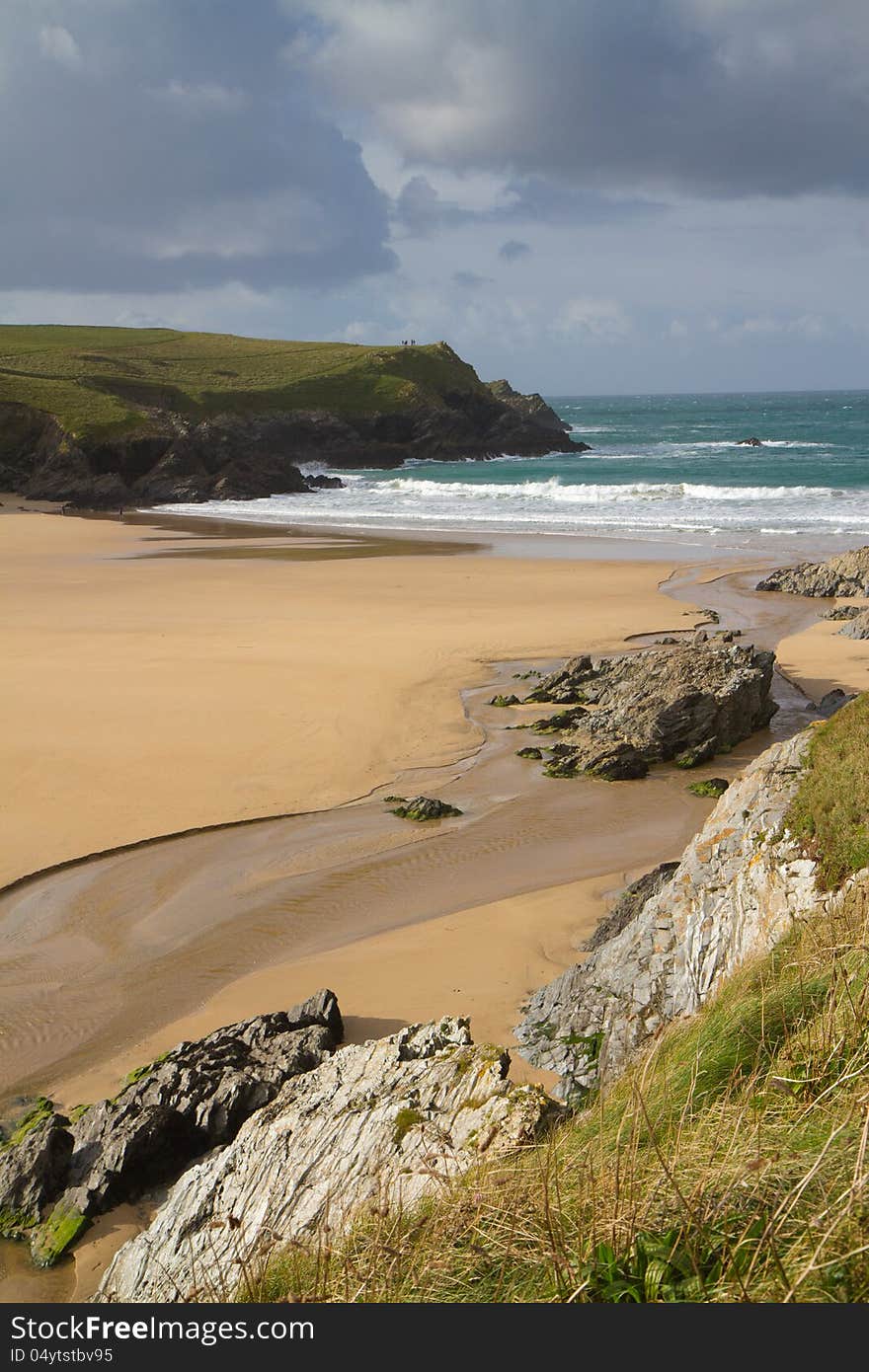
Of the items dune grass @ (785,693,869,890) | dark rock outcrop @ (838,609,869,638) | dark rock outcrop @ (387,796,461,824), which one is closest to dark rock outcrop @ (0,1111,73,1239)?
dune grass @ (785,693,869,890)

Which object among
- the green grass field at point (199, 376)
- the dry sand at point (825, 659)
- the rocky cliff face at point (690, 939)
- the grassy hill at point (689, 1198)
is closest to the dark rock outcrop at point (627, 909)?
the rocky cliff face at point (690, 939)

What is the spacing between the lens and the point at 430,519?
47406mm

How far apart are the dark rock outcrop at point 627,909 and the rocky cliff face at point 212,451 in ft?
167

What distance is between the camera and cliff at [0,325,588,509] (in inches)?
2371

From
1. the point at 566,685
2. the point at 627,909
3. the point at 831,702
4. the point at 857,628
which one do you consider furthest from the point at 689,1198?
the point at 857,628

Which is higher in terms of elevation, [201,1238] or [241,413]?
[241,413]

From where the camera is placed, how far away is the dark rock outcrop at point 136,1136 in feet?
→ 20.5

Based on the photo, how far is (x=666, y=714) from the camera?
1523cm

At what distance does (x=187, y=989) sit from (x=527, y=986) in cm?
297

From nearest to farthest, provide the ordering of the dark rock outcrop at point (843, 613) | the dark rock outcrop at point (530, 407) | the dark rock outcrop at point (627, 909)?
1. the dark rock outcrop at point (627, 909)
2. the dark rock outcrop at point (843, 613)
3. the dark rock outcrop at point (530, 407)

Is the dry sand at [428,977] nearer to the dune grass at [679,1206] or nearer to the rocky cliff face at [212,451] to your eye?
the dune grass at [679,1206]

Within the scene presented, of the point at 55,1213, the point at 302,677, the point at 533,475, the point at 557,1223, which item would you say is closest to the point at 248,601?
the point at 302,677

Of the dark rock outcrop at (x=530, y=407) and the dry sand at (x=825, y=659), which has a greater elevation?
the dark rock outcrop at (x=530, y=407)

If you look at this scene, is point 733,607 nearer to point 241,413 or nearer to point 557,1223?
point 557,1223
